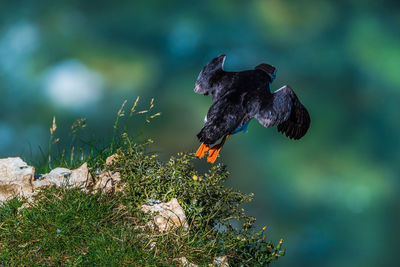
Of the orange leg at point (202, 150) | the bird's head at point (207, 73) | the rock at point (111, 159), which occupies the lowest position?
the rock at point (111, 159)

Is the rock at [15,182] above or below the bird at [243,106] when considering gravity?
below

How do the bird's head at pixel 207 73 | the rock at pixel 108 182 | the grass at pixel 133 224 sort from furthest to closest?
1. the bird's head at pixel 207 73
2. the rock at pixel 108 182
3. the grass at pixel 133 224

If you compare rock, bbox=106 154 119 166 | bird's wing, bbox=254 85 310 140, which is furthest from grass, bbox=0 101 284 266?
bird's wing, bbox=254 85 310 140

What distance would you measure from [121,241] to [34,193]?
1.31 metres

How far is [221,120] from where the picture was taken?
203 inches

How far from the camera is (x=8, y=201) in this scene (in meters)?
4.79

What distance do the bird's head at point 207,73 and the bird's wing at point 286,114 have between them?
32.1 inches

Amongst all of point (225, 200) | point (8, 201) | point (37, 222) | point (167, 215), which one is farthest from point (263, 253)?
point (8, 201)

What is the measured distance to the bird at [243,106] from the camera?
16.8 feet

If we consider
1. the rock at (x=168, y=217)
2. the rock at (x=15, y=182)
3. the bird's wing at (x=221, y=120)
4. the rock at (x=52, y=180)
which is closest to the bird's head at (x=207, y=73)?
the bird's wing at (x=221, y=120)

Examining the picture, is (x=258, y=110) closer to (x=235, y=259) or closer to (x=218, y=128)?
(x=218, y=128)

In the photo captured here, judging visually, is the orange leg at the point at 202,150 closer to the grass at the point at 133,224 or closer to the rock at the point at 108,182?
the grass at the point at 133,224

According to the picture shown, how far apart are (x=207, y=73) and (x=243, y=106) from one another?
809 mm

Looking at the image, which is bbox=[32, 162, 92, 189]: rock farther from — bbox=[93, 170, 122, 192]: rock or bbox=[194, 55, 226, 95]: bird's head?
bbox=[194, 55, 226, 95]: bird's head
